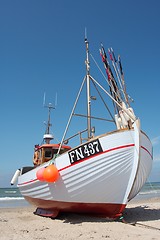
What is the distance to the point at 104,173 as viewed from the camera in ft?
25.0

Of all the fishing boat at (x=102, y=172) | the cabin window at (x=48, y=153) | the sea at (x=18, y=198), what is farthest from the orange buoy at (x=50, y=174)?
the sea at (x=18, y=198)

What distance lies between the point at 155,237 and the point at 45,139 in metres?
8.36

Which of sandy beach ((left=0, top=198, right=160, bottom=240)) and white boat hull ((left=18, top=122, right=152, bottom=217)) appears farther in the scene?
white boat hull ((left=18, top=122, right=152, bottom=217))

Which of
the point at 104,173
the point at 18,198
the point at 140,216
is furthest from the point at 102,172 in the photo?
the point at 18,198

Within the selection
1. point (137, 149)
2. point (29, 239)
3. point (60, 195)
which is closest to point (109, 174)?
point (137, 149)

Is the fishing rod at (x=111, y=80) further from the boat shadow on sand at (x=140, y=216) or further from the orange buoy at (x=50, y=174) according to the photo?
the boat shadow on sand at (x=140, y=216)

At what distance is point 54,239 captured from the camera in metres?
6.44

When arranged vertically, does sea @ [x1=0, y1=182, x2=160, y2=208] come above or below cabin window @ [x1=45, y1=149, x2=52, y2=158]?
below

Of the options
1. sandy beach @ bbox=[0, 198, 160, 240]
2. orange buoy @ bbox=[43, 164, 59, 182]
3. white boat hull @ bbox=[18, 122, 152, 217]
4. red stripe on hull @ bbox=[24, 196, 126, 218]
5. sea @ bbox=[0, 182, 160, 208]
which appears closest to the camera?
sandy beach @ bbox=[0, 198, 160, 240]

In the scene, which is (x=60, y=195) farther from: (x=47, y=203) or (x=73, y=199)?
(x=47, y=203)

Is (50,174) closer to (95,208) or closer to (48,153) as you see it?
(95,208)

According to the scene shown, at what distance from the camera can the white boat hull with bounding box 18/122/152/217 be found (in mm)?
7652

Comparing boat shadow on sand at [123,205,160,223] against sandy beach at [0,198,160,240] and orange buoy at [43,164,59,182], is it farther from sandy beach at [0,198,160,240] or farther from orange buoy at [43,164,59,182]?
orange buoy at [43,164,59,182]

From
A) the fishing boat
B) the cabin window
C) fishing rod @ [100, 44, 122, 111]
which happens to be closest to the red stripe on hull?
the fishing boat
